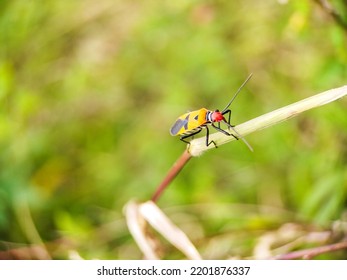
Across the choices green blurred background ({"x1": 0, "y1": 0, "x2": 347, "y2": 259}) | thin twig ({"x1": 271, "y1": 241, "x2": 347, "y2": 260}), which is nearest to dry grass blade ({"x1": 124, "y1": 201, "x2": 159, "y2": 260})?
green blurred background ({"x1": 0, "y1": 0, "x2": 347, "y2": 259})

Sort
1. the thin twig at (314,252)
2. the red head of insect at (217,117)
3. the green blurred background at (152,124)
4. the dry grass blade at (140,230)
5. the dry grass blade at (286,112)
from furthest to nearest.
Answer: the green blurred background at (152,124) < the dry grass blade at (140,230) < the thin twig at (314,252) < the red head of insect at (217,117) < the dry grass blade at (286,112)

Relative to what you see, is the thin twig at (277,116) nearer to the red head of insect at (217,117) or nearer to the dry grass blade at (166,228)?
the red head of insect at (217,117)

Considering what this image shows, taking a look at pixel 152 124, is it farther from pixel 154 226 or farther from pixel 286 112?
pixel 286 112

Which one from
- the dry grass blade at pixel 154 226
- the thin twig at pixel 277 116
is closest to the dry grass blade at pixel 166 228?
the dry grass blade at pixel 154 226

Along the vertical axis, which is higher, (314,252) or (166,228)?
(166,228)

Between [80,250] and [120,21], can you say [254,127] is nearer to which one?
[80,250]

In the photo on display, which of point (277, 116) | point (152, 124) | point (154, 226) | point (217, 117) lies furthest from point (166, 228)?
point (152, 124)

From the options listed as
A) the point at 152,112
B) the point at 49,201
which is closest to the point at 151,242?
the point at 49,201

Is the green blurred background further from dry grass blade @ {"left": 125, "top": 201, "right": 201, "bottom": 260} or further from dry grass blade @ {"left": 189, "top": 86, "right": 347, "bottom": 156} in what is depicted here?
dry grass blade @ {"left": 189, "top": 86, "right": 347, "bottom": 156}

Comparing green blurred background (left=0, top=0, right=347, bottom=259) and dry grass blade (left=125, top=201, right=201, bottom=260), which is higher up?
green blurred background (left=0, top=0, right=347, bottom=259)
